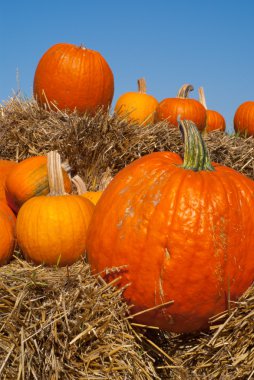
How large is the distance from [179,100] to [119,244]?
403cm

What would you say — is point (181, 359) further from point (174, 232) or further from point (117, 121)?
point (117, 121)

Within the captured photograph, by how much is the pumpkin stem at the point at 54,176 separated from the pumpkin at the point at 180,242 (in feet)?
2.54

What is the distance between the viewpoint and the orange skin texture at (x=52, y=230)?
3146mm

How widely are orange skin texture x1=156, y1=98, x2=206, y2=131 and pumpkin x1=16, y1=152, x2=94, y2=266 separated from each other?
3150 mm

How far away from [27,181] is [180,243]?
4.91 ft

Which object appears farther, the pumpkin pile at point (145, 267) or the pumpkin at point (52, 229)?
the pumpkin at point (52, 229)

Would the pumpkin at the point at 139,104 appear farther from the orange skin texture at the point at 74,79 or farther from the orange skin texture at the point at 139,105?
the orange skin texture at the point at 74,79

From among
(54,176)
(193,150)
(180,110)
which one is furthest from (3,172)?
(180,110)

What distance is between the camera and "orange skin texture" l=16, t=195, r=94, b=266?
3.15 meters

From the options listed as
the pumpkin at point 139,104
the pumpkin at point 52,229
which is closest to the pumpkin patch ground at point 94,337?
the pumpkin at point 52,229

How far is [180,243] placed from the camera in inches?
98.5

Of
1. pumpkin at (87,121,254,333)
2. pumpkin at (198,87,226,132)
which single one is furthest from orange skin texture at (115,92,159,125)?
pumpkin at (87,121,254,333)

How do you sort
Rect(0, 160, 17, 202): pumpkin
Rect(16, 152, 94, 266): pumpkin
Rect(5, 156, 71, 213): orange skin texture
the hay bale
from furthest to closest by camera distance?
Rect(0, 160, 17, 202): pumpkin
Rect(5, 156, 71, 213): orange skin texture
Rect(16, 152, 94, 266): pumpkin
the hay bale

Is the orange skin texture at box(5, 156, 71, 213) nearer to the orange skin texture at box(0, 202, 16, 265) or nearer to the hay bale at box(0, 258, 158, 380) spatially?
the orange skin texture at box(0, 202, 16, 265)
